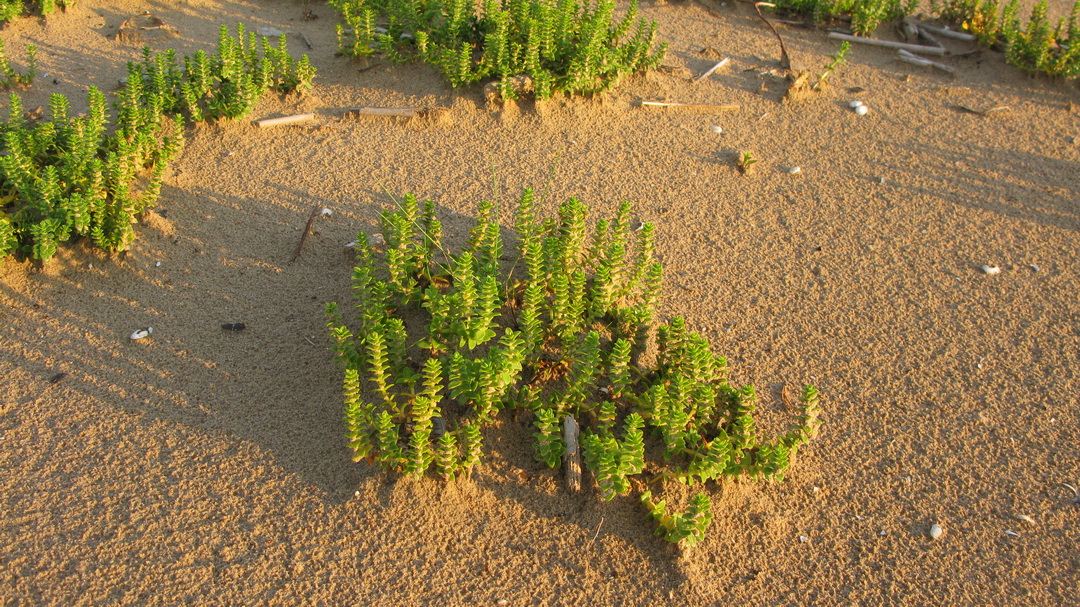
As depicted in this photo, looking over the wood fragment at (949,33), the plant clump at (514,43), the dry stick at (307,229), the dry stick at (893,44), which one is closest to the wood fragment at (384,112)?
the plant clump at (514,43)

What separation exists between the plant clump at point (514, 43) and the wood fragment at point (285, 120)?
925mm

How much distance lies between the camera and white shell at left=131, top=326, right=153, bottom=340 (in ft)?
14.5

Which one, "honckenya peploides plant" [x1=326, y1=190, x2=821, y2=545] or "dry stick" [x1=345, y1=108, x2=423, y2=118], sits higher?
"dry stick" [x1=345, y1=108, x2=423, y2=118]

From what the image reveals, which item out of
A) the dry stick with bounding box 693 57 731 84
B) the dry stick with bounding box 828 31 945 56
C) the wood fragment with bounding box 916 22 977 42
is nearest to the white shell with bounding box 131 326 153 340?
the dry stick with bounding box 693 57 731 84

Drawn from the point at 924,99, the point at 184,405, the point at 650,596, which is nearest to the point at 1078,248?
the point at 924,99

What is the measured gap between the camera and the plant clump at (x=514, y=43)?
6.39 meters

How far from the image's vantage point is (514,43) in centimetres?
646

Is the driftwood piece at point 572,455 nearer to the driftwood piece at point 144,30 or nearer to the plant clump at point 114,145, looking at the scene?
the plant clump at point 114,145

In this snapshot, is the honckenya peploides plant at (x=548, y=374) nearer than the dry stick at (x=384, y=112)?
Yes

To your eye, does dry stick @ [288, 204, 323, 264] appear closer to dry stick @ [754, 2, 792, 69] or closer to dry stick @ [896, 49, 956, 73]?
dry stick @ [754, 2, 792, 69]

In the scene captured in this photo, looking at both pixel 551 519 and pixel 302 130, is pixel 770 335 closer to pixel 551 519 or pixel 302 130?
pixel 551 519

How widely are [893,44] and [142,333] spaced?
697 cm

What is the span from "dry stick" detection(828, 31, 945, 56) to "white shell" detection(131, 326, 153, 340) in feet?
21.7

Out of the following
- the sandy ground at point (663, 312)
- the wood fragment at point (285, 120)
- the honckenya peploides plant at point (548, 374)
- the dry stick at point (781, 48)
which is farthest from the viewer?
the dry stick at point (781, 48)
